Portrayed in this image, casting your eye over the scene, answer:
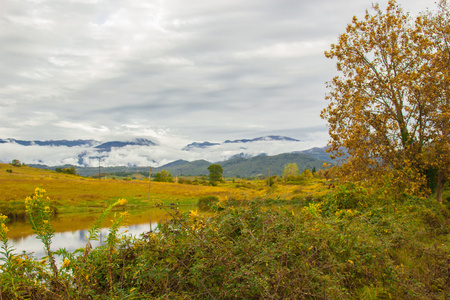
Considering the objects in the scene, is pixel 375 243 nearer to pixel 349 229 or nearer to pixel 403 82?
pixel 349 229

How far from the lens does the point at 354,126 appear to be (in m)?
12.1

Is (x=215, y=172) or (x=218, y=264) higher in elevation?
(x=218, y=264)

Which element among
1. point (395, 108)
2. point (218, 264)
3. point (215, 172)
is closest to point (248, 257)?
point (218, 264)

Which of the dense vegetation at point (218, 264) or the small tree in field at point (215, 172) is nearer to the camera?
the dense vegetation at point (218, 264)

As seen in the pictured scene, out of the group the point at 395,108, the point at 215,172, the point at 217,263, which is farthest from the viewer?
the point at 215,172

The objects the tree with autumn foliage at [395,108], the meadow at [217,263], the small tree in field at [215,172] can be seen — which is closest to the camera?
the meadow at [217,263]

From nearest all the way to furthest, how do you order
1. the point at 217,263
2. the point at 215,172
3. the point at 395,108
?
the point at 217,263 → the point at 395,108 → the point at 215,172

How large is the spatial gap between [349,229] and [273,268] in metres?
2.45

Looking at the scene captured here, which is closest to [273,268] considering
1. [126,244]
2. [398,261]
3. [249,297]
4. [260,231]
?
[249,297]

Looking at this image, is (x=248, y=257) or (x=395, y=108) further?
(x=395, y=108)

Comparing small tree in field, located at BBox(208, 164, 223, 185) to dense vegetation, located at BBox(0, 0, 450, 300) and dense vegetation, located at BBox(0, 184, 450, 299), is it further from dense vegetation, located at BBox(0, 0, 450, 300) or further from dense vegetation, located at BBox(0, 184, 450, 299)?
dense vegetation, located at BBox(0, 184, 450, 299)

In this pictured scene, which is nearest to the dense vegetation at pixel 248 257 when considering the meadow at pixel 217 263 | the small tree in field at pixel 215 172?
the meadow at pixel 217 263

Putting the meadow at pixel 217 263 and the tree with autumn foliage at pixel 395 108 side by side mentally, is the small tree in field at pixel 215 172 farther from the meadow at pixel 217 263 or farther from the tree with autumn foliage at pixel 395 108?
the meadow at pixel 217 263

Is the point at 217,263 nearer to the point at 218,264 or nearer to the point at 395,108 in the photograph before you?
the point at 218,264
